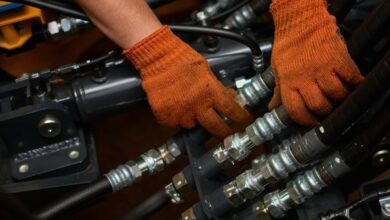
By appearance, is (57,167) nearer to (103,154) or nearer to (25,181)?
(25,181)

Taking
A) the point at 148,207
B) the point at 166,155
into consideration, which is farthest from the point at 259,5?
the point at 148,207

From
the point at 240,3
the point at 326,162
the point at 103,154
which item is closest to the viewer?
the point at 326,162

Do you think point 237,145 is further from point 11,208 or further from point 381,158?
point 11,208

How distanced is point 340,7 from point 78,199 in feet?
1.93

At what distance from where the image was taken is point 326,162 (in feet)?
3.01

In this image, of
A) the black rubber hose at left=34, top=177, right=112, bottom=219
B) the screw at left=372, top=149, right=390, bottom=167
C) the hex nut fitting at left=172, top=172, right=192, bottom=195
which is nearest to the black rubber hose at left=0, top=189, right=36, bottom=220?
the black rubber hose at left=34, top=177, right=112, bottom=219

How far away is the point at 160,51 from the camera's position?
1.02 metres

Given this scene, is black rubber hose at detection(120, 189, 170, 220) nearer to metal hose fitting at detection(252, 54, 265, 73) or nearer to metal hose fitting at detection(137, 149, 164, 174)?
metal hose fitting at detection(137, 149, 164, 174)

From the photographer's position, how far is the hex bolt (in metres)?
1.05

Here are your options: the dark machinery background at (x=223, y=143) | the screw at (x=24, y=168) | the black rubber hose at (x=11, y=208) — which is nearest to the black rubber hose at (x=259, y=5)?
the dark machinery background at (x=223, y=143)

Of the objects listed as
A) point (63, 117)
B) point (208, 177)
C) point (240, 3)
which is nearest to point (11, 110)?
point (63, 117)

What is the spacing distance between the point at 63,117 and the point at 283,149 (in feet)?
1.44

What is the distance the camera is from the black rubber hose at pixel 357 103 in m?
0.79

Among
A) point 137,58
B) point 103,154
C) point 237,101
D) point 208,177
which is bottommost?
point 103,154
